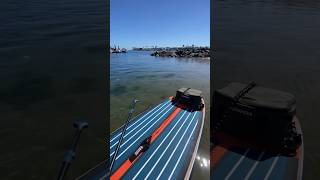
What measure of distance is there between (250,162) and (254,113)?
131 centimetres

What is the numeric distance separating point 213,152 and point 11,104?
8.91 meters

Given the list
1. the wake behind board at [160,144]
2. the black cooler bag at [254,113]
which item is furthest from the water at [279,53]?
the wake behind board at [160,144]

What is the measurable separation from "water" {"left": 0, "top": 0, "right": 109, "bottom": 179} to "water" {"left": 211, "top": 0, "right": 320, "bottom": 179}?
23.0ft

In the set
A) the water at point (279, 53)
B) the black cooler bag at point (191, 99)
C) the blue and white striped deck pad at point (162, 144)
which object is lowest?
the blue and white striped deck pad at point (162, 144)

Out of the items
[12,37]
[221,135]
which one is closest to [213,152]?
[221,135]

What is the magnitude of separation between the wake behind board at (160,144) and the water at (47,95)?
1.26 meters

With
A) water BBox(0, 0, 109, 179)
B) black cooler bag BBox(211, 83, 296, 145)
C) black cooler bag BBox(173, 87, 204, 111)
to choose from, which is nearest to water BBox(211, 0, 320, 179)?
black cooler bag BBox(211, 83, 296, 145)

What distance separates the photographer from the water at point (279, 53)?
11414 mm

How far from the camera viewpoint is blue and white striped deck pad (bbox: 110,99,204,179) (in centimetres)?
698

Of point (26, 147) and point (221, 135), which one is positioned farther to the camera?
point (26, 147)

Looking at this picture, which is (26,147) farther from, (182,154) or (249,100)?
(249,100)

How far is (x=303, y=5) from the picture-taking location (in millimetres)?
40875

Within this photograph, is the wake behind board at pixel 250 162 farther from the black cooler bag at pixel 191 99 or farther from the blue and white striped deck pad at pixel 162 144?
the black cooler bag at pixel 191 99

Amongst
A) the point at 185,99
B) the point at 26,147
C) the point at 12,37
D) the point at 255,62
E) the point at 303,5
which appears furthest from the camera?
the point at 303,5
